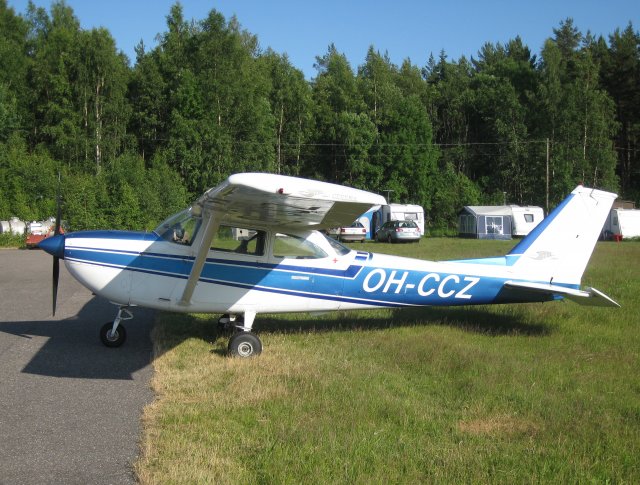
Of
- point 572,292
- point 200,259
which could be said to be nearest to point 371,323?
point 572,292

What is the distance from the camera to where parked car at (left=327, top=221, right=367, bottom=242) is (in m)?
37.5

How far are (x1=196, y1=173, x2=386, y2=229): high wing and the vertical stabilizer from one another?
3186mm

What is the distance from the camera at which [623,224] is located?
4050 cm

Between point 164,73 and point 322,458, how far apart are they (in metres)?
51.6

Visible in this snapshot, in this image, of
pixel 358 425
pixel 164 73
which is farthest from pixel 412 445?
pixel 164 73

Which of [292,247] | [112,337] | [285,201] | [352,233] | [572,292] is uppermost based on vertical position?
[352,233]

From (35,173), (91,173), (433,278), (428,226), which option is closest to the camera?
(433,278)

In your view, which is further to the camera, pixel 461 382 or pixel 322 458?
pixel 461 382

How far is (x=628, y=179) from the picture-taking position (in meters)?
65.9

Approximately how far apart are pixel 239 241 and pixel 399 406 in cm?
375

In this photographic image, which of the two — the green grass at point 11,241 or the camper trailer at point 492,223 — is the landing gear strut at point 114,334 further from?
the camper trailer at point 492,223

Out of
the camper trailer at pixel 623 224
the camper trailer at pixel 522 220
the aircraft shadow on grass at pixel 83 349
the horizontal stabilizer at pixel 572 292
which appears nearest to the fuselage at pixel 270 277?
the horizontal stabilizer at pixel 572 292

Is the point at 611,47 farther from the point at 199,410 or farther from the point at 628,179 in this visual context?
the point at 199,410

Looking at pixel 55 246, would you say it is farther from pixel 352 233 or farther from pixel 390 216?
pixel 390 216
